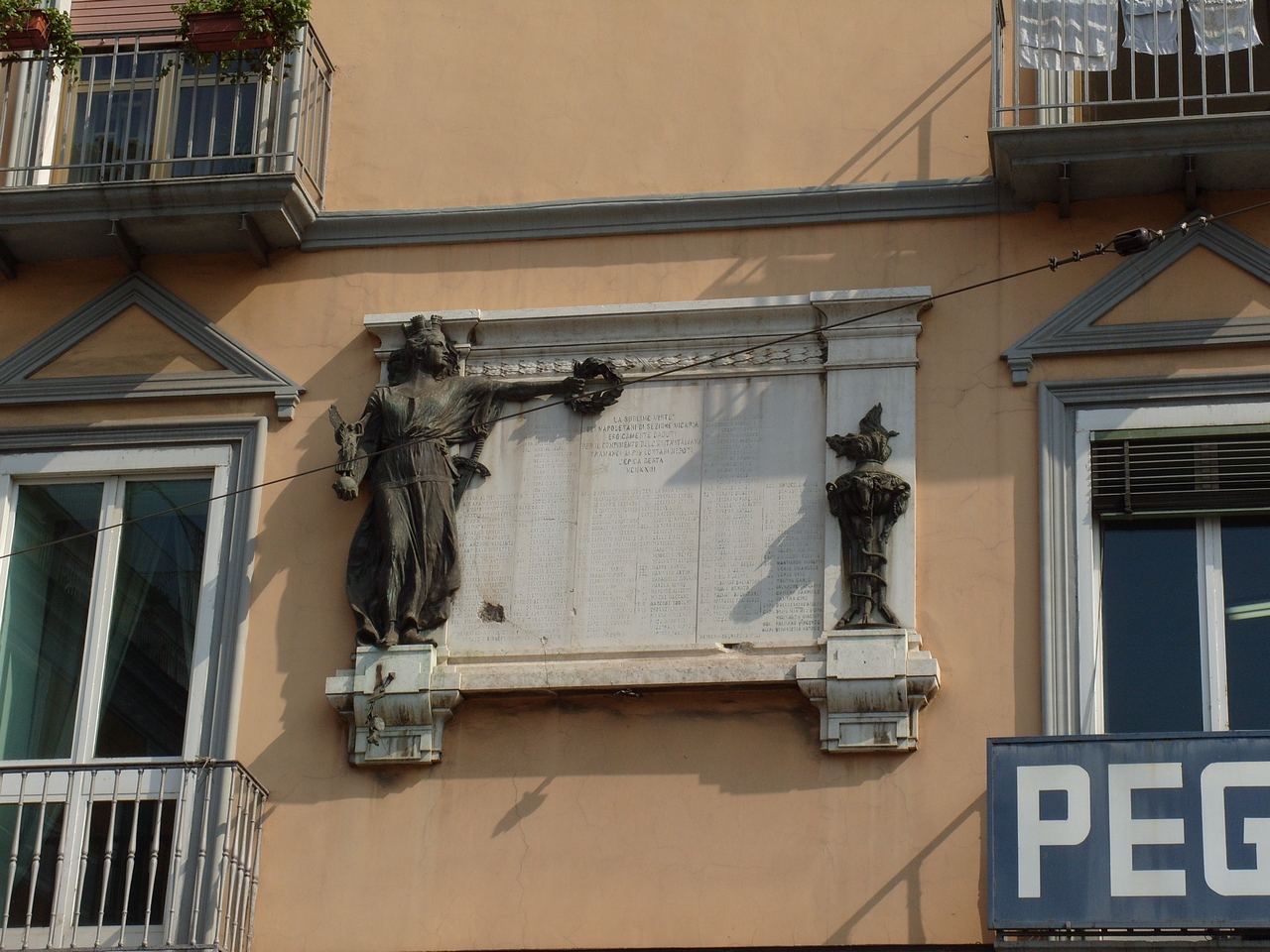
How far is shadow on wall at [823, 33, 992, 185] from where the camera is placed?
1227cm

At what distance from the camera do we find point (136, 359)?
40.9ft

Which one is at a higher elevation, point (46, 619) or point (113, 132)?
point (113, 132)

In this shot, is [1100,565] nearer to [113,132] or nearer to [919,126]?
[919,126]

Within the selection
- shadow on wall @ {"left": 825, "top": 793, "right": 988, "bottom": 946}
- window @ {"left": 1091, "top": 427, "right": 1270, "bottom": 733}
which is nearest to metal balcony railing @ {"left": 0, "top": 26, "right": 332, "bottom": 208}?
window @ {"left": 1091, "top": 427, "right": 1270, "bottom": 733}

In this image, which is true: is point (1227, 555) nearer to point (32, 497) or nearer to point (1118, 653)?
point (1118, 653)

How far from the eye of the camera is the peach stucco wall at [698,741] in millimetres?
10727

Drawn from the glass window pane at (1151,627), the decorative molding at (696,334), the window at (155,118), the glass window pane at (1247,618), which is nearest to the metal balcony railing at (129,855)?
the decorative molding at (696,334)

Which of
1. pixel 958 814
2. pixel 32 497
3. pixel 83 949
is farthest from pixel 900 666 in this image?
pixel 32 497

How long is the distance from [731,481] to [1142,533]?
2057 millimetres

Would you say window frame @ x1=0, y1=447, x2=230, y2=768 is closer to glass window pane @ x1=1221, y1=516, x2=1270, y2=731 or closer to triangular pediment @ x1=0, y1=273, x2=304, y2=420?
triangular pediment @ x1=0, y1=273, x2=304, y2=420

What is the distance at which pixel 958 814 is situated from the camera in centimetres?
1070

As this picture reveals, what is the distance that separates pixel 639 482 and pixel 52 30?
414 cm

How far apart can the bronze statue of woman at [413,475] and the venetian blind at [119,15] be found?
9.10 feet

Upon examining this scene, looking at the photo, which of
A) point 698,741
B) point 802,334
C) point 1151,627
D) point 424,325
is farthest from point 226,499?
point 1151,627
